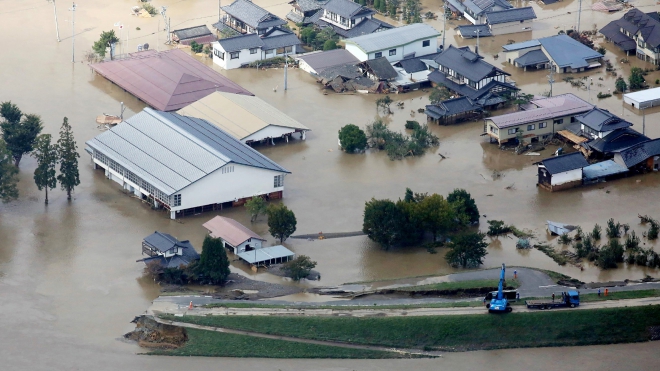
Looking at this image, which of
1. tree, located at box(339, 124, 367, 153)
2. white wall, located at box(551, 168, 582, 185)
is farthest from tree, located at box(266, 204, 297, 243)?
white wall, located at box(551, 168, 582, 185)

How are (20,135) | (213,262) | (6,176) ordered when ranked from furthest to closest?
(20,135) → (6,176) → (213,262)

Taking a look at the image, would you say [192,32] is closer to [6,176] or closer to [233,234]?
[6,176]

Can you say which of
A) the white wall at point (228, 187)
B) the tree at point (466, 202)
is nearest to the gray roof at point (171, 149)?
the white wall at point (228, 187)

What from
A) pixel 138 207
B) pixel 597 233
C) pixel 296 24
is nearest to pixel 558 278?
pixel 597 233

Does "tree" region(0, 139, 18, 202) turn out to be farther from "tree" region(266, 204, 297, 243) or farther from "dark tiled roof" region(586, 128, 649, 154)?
"dark tiled roof" region(586, 128, 649, 154)

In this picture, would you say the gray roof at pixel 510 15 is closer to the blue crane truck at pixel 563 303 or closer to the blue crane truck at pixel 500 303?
the blue crane truck at pixel 563 303

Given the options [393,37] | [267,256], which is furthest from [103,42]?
[267,256]

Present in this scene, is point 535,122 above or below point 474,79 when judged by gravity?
below
